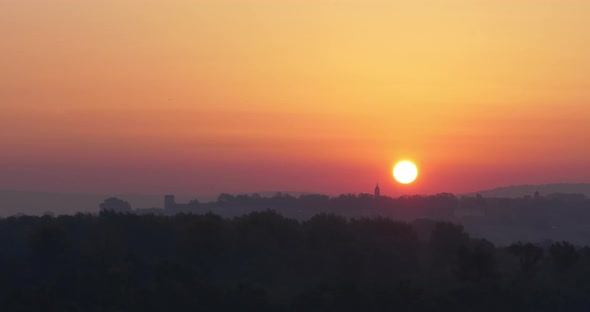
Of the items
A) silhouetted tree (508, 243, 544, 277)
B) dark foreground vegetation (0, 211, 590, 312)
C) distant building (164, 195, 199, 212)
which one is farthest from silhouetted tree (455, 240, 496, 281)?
distant building (164, 195, 199, 212)

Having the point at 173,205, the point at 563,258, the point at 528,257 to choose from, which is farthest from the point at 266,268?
the point at 173,205

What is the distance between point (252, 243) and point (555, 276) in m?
13.5

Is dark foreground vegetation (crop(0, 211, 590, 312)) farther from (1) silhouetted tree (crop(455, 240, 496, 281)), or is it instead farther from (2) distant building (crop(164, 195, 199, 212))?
(2) distant building (crop(164, 195, 199, 212))

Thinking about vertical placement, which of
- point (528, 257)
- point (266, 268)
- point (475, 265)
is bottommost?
point (475, 265)

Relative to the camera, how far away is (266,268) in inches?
1965

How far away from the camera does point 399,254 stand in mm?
54500

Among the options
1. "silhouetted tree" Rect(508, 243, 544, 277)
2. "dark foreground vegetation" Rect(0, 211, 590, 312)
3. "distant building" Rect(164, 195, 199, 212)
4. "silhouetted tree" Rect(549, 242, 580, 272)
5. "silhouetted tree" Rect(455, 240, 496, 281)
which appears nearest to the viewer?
"dark foreground vegetation" Rect(0, 211, 590, 312)

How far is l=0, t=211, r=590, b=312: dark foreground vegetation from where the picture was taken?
42531 mm

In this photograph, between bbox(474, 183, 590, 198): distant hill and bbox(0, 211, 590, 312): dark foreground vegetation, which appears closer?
bbox(0, 211, 590, 312): dark foreground vegetation

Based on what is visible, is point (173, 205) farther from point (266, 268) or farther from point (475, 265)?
point (475, 265)

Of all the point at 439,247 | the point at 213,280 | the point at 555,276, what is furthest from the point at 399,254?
the point at 213,280

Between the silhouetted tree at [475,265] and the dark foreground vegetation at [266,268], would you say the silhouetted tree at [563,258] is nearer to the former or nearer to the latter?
the dark foreground vegetation at [266,268]

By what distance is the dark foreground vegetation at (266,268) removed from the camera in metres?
42.5

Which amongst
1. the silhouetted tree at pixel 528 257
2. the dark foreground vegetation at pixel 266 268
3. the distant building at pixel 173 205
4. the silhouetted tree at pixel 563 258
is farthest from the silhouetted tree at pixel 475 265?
the distant building at pixel 173 205
